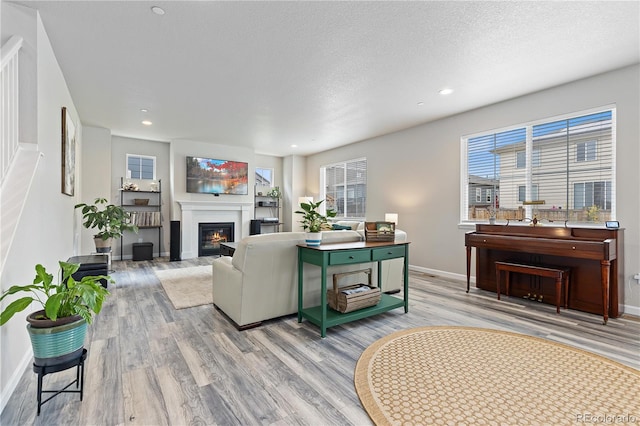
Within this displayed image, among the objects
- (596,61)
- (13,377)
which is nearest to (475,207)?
(596,61)

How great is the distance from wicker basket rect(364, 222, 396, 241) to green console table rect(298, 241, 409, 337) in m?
0.13

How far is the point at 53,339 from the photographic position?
1.64m

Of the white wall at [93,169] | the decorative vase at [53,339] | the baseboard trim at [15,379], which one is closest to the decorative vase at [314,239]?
the decorative vase at [53,339]

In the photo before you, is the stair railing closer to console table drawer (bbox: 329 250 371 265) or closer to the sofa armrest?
the sofa armrest

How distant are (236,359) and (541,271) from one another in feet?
11.3

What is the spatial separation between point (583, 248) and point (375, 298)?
88.1 inches

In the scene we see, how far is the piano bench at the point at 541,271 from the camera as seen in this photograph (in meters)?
3.32

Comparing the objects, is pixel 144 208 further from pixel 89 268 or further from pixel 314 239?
pixel 314 239

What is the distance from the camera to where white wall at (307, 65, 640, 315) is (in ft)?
10.9

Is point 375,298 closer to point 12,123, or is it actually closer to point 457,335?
point 457,335

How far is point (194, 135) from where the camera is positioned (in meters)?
6.63

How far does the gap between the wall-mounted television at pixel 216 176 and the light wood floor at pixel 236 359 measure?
3766mm

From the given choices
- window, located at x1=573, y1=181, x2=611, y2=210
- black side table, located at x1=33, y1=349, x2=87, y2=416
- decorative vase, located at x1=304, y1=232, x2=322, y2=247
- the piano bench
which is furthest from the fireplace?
window, located at x1=573, y1=181, x2=611, y2=210

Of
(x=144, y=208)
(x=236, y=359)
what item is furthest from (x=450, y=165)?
(x=144, y=208)
